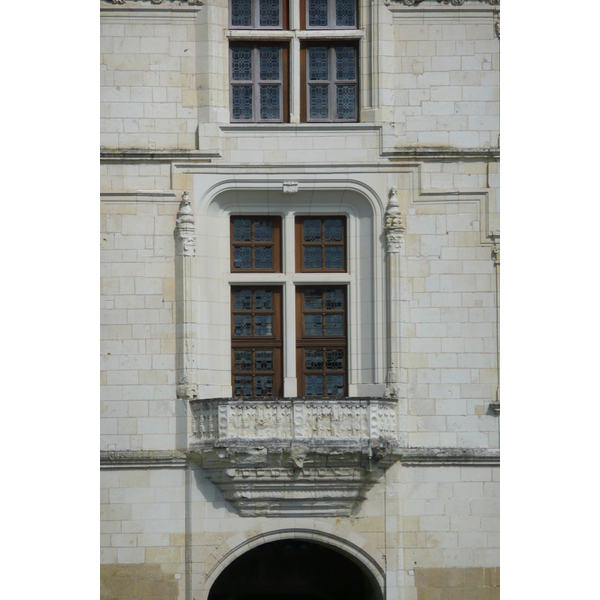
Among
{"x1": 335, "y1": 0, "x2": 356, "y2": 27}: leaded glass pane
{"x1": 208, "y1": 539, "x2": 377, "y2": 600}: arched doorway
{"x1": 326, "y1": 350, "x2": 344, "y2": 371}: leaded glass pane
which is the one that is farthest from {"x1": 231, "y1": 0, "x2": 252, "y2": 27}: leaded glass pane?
{"x1": 208, "y1": 539, "x2": 377, "y2": 600}: arched doorway

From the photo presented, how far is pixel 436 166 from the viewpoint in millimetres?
16578

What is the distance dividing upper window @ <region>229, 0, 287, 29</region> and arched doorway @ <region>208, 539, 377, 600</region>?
6680 mm

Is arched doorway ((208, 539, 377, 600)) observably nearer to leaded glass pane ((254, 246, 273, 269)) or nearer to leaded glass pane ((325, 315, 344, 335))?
leaded glass pane ((325, 315, 344, 335))

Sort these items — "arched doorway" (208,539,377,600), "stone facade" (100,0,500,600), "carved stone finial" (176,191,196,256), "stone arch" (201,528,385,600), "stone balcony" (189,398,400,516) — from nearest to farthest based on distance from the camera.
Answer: "stone balcony" (189,398,400,516)
"stone facade" (100,0,500,600)
"stone arch" (201,528,385,600)
"carved stone finial" (176,191,196,256)
"arched doorway" (208,539,377,600)

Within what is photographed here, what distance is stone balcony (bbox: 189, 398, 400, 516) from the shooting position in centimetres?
1584

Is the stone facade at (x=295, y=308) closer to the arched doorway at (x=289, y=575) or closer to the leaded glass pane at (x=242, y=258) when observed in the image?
the leaded glass pane at (x=242, y=258)

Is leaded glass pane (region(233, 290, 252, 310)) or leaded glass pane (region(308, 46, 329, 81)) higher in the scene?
leaded glass pane (region(308, 46, 329, 81))

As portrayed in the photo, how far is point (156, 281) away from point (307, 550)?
14.9 feet

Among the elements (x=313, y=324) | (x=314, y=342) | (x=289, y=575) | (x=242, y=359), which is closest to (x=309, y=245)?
(x=313, y=324)

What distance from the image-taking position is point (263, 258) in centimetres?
1669

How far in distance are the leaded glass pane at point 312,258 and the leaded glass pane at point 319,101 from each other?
158 centimetres
